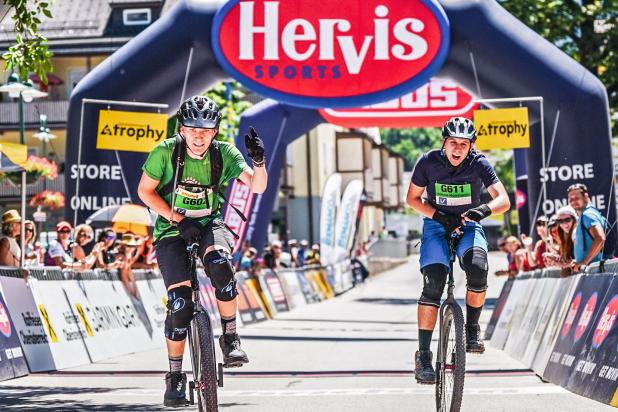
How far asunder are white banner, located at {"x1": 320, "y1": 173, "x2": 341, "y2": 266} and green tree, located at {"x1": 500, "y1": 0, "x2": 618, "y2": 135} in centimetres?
950

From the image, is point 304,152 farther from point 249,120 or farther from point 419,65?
point 419,65

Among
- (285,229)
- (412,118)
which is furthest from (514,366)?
(285,229)

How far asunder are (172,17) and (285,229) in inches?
1898

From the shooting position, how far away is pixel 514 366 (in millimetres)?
13070

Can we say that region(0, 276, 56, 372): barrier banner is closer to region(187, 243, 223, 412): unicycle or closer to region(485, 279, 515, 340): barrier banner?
region(187, 243, 223, 412): unicycle

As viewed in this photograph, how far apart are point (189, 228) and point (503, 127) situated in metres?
10.7

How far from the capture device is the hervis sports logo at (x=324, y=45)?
1825cm

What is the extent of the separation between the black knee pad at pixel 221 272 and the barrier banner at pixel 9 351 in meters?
4.54

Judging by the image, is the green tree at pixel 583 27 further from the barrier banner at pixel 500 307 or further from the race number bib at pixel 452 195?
the race number bib at pixel 452 195

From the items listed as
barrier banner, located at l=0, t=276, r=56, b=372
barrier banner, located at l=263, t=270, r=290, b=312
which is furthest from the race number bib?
barrier banner, located at l=263, t=270, r=290, b=312

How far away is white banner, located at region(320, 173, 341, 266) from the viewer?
36.5m

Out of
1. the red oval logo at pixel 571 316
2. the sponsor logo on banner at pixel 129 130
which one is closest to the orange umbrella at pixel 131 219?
the sponsor logo on banner at pixel 129 130

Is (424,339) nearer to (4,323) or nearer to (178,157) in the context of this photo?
(178,157)

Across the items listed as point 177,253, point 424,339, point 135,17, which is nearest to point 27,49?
point 177,253
